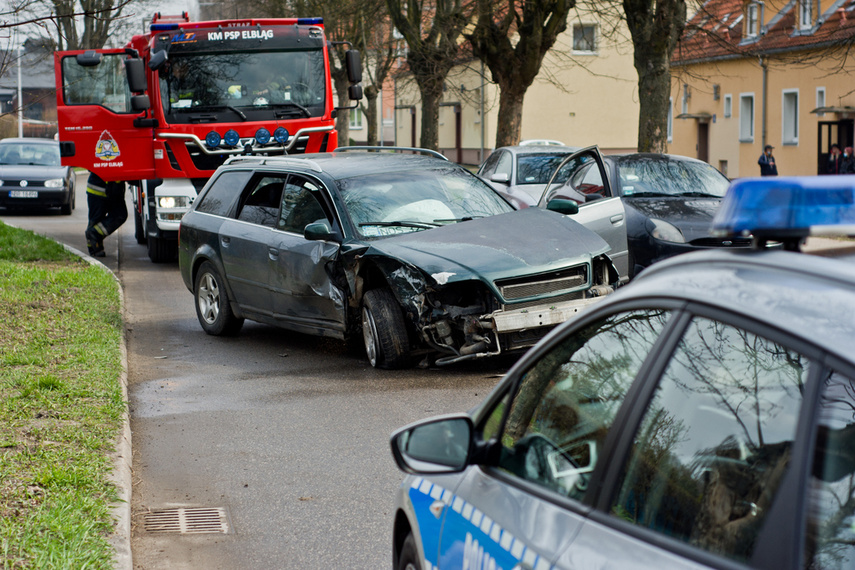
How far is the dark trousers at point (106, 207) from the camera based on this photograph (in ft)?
56.5

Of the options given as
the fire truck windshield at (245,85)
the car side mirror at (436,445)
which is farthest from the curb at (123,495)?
the fire truck windshield at (245,85)

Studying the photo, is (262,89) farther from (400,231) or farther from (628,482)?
(628,482)

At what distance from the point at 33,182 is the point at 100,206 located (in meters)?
8.99

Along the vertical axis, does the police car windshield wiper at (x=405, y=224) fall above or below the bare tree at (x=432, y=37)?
below

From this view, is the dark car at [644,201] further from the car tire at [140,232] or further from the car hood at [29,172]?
the car hood at [29,172]

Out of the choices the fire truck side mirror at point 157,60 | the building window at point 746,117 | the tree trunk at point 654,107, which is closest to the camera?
the fire truck side mirror at point 157,60

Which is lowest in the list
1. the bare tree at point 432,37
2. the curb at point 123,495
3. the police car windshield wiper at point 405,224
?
the curb at point 123,495

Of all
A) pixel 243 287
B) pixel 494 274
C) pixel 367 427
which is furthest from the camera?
pixel 243 287

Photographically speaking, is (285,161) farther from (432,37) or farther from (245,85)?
(432,37)

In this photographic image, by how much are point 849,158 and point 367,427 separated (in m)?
26.6

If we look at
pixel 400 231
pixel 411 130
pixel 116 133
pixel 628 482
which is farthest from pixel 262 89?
pixel 411 130

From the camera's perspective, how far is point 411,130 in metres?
71.2

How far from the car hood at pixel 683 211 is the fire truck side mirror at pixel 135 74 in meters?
7.47

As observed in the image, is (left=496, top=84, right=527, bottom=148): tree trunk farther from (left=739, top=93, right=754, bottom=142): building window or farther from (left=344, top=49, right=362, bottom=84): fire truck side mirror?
(left=739, top=93, right=754, bottom=142): building window
